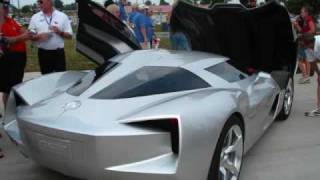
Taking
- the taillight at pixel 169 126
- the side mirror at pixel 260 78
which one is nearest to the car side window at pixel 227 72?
the side mirror at pixel 260 78

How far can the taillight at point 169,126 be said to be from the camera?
11.5 ft

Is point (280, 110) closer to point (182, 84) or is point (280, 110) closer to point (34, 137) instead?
point (182, 84)

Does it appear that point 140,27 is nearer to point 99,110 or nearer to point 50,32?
point 50,32

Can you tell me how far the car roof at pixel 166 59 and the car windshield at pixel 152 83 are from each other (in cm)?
12

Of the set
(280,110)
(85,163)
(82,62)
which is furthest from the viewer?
(82,62)

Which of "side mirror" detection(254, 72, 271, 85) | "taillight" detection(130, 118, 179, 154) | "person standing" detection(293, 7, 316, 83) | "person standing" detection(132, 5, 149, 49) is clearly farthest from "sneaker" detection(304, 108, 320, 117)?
"person standing" detection(132, 5, 149, 49)

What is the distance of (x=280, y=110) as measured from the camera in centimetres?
654

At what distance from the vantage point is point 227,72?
500cm

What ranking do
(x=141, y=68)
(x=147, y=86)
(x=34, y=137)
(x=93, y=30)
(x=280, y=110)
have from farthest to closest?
(x=280, y=110)
(x=93, y=30)
(x=141, y=68)
(x=147, y=86)
(x=34, y=137)

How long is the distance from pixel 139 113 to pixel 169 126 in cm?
26

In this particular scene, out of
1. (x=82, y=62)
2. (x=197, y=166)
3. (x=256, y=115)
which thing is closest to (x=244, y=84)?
(x=256, y=115)

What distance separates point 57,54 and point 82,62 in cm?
764

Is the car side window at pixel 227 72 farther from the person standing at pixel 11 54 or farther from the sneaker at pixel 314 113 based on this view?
the person standing at pixel 11 54

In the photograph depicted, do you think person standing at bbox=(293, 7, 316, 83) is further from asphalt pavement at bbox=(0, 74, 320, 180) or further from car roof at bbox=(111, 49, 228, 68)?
car roof at bbox=(111, 49, 228, 68)
